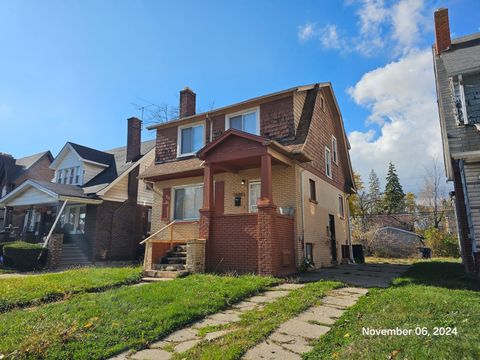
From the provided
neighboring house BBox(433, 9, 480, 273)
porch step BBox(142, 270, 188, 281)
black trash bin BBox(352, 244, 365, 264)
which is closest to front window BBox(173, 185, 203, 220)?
porch step BBox(142, 270, 188, 281)

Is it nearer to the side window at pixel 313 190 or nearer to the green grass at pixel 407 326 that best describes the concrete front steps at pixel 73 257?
the side window at pixel 313 190

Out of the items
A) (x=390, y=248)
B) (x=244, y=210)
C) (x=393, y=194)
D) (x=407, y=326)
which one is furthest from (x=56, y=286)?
(x=393, y=194)

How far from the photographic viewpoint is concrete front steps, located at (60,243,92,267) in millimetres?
15945

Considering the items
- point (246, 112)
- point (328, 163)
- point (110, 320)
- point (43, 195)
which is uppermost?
point (246, 112)

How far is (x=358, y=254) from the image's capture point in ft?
57.8

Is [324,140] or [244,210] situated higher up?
[324,140]

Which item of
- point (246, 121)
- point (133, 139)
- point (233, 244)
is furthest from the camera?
point (133, 139)

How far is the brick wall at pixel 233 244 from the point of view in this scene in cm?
940

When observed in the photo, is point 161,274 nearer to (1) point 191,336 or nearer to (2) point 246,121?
(1) point 191,336

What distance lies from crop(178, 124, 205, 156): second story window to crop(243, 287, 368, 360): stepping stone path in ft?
32.0

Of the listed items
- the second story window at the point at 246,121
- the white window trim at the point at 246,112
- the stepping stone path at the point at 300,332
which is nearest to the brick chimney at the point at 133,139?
the white window trim at the point at 246,112

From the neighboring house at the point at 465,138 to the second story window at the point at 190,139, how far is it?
31.0ft

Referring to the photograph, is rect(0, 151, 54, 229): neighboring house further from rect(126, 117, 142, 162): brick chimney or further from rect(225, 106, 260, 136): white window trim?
rect(225, 106, 260, 136): white window trim

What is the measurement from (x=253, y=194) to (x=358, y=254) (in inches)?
353
